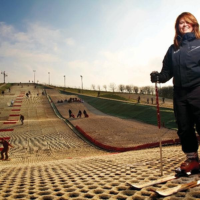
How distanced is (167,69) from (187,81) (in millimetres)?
588

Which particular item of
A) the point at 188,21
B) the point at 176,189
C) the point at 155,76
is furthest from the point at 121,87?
the point at 176,189

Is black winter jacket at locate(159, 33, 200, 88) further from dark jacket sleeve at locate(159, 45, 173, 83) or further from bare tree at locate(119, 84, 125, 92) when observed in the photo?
bare tree at locate(119, 84, 125, 92)

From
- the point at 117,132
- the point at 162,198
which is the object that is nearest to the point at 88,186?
the point at 162,198

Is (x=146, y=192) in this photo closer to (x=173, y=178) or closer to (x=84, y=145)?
(x=173, y=178)

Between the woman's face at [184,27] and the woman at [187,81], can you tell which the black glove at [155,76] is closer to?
the woman at [187,81]

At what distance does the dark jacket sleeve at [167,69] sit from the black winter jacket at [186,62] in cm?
7

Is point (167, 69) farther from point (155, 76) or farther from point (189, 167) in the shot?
point (189, 167)

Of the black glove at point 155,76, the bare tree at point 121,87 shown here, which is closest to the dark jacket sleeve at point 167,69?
the black glove at point 155,76

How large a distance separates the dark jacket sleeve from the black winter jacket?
70mm

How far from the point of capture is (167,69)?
388cm

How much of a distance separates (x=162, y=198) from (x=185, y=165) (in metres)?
0.91

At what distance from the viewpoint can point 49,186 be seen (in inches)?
156

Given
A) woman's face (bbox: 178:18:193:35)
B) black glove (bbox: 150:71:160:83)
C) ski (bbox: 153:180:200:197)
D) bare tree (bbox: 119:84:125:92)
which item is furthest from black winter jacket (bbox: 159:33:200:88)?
bare tree (bbox: 119:84:125:92)

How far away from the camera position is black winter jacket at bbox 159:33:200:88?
336cm
